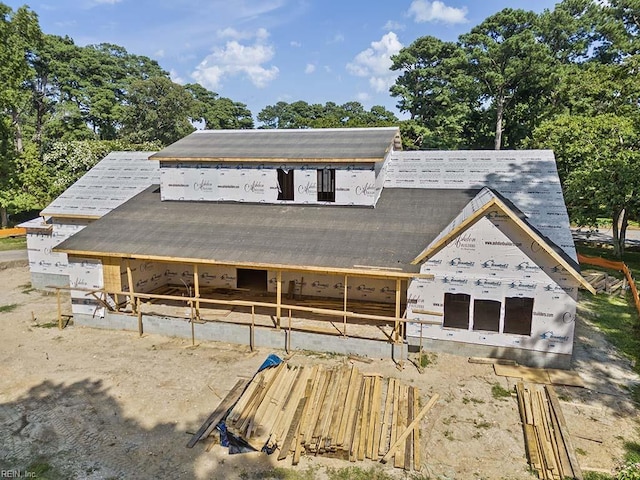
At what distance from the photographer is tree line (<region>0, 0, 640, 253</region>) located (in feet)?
86.2

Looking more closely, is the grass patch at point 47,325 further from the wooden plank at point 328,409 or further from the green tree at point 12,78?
the green tree at point 12,78

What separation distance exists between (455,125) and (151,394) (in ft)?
142

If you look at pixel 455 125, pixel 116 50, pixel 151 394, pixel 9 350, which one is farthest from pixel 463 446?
pixel 116 50

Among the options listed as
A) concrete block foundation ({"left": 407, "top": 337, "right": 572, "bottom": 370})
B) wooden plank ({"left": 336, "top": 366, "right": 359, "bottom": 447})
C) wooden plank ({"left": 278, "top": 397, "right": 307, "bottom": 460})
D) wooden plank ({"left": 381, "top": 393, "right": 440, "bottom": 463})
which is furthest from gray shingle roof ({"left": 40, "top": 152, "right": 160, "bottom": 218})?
wooden plank ({"left": 381, "top": 393, "right": 440, "bottom": 463})

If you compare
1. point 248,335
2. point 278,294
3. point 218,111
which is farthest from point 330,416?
point 218,111

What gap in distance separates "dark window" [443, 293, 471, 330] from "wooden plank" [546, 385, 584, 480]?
10.2 feet

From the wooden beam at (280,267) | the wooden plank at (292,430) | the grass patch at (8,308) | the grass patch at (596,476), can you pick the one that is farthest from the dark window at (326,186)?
the grass patch at (8,308)

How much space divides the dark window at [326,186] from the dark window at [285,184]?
142 cm

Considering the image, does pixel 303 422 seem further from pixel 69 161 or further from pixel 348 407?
pixel 69 161

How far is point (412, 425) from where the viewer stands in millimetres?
10133

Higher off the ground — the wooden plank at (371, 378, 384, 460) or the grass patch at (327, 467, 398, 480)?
the wooden plank at (371, 378, 384, 460)

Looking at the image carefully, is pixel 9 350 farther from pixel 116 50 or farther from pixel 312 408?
pixel 116 50

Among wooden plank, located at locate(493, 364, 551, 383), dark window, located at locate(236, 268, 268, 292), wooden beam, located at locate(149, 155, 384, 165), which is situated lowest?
wooden plank, located at locate(493, 364, 551, 383)

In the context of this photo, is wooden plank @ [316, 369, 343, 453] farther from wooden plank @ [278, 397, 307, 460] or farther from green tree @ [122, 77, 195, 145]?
green tree @ [122, 77, 195, 145]
